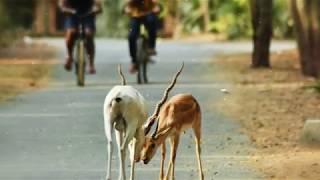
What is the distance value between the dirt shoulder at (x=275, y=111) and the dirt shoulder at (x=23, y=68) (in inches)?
155

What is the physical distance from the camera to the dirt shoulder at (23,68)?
20.6 metres

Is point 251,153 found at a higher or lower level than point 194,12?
higher

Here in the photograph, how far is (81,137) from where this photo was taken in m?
13.1

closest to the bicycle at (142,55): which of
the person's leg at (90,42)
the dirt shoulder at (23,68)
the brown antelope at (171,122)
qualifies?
the person's leg at (90,42)

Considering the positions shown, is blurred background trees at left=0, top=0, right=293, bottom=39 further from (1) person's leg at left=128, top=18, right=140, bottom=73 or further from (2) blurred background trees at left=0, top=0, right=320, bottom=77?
(1) person's leg at left=128, top=18, right=140, bottom=73

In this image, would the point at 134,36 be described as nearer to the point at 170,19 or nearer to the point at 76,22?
the point at 76,22

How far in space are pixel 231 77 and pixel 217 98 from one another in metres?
4.83

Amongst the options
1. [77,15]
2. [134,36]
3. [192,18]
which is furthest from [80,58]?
[192,18]

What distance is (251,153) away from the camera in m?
11.9

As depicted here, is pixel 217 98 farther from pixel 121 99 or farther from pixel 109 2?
pixel 109 2

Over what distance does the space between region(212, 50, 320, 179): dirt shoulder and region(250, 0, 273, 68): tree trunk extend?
1.11 ft

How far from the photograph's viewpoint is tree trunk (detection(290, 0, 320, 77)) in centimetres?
2247

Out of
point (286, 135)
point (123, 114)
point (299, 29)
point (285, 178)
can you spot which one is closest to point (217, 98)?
point (286, 135)

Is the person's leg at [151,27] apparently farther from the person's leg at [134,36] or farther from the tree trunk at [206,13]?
the tree trunk at [206,13]
